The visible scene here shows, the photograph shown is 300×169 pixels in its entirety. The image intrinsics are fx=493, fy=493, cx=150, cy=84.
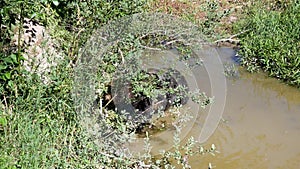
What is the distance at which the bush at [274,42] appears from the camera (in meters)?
5.16

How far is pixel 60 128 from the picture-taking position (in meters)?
3.25

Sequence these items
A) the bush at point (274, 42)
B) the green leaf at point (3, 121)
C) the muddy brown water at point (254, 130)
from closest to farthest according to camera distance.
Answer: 1. the green leaf at point (3, 121)
2. the muddy brown water at point (254, 130)
3. the bush at point (274, 42)

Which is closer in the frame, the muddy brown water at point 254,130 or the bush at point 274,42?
the muddy brown water at point 254,130

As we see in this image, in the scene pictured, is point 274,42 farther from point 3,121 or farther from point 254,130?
point 3,121

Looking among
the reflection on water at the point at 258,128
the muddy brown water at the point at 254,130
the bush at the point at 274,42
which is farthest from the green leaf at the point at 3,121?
the bush at the point at 274,42

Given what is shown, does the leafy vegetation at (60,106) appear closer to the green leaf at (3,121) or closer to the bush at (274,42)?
the green leaf at (3,121)

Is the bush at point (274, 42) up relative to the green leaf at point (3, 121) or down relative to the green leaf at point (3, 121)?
up

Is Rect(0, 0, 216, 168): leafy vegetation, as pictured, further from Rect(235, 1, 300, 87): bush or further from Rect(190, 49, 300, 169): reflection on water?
Rect(235, 1, 300, 87): bush

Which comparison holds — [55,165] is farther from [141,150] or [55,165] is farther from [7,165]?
[141,150]

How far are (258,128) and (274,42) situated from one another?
1.48m

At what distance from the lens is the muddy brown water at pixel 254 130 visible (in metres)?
3.83

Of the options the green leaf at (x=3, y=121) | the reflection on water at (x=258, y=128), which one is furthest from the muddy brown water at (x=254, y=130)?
the green leaf at (x=3, y=121)

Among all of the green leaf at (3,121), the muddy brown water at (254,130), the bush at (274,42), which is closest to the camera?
the green leaf at (3,121)

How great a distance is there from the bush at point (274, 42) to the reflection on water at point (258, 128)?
0.17 meters
